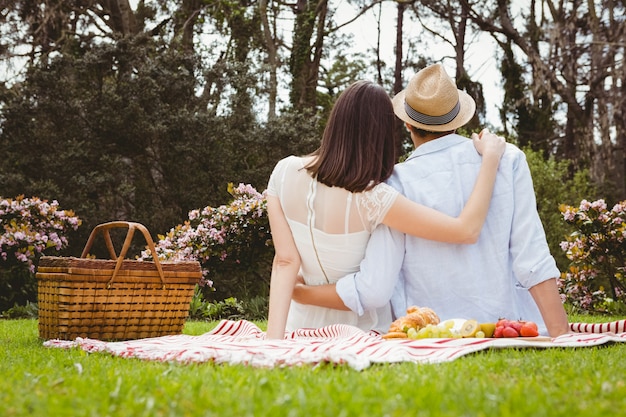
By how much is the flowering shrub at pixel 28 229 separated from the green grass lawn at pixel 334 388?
251 inches

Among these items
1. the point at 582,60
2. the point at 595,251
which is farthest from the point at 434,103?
the point at 582,60

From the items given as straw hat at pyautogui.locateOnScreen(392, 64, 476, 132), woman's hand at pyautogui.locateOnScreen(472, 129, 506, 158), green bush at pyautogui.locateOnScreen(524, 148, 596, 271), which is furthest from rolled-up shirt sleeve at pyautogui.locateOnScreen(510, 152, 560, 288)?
green bush at pyautogui.locateOnScreen(524, 148, 596, 271)

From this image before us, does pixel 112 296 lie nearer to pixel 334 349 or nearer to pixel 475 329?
pixel 334 349

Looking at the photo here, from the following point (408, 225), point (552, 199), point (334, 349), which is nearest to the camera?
point (334, 349)

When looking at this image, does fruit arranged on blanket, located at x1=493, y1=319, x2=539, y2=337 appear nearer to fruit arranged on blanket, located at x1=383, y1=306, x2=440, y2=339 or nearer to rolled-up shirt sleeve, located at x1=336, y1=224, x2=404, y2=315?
fruit arranged on blanket, located at x1=383, y1=306, x2=440, y2=339

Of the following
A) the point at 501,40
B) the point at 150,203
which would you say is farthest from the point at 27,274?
the point at 501,40

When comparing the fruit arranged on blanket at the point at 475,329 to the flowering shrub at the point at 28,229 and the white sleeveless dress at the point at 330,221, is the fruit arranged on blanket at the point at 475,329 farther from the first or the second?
the flowering shrub at the point at 28,229

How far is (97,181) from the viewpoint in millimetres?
11789

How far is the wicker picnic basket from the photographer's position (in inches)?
162

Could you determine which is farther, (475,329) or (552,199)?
(552,199)

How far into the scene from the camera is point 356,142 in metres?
3.65

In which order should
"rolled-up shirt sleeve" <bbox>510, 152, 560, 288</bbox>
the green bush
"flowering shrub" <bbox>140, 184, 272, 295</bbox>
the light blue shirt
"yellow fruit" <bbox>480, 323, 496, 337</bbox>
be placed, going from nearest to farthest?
1. "yellow fruit" <bbox>480, 323, 496, 337</bbox>
2. "rolled-up shirt sleeve" <bbox>510, 152, 560, 288</bbox>
3. the light blue shirt
4. "flowering shrub" <bbox>140, 184, 272, 295</bbox>
5. the green bush

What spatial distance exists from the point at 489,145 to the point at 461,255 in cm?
61

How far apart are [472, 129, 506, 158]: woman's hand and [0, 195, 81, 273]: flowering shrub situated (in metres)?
6.62
